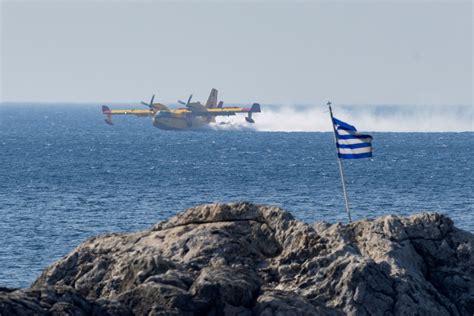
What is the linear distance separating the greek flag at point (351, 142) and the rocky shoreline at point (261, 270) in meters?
4.78

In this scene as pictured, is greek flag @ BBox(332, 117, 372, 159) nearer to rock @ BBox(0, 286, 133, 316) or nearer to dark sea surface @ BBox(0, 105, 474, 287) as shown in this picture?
rock @ BBox(0, 286, 133, 316)

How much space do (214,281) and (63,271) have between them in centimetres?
453

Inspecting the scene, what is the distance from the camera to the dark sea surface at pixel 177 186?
69750mm

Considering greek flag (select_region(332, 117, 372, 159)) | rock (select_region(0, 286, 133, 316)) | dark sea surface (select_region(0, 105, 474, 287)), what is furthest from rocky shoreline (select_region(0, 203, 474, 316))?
dark sea surface (select_region(0, 105, 474, 287))

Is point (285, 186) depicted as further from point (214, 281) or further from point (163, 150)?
point (214, 281)

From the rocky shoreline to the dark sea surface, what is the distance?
24.8 metres

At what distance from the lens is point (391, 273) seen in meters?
22.8

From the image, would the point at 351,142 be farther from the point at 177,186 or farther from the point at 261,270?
the point at 177,186

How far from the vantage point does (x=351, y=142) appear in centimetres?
2959

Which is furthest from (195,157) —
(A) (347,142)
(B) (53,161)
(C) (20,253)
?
(A) (347,142)

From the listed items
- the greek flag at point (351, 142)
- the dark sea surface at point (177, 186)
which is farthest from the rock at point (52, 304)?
the dark sea surface at point (177, 186)

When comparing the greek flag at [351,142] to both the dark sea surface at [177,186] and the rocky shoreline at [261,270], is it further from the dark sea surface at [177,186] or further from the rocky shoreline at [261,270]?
the dark sea surface at [177,186]

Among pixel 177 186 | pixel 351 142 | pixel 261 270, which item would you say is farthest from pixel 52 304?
pixel 177 186

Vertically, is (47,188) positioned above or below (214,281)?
below
